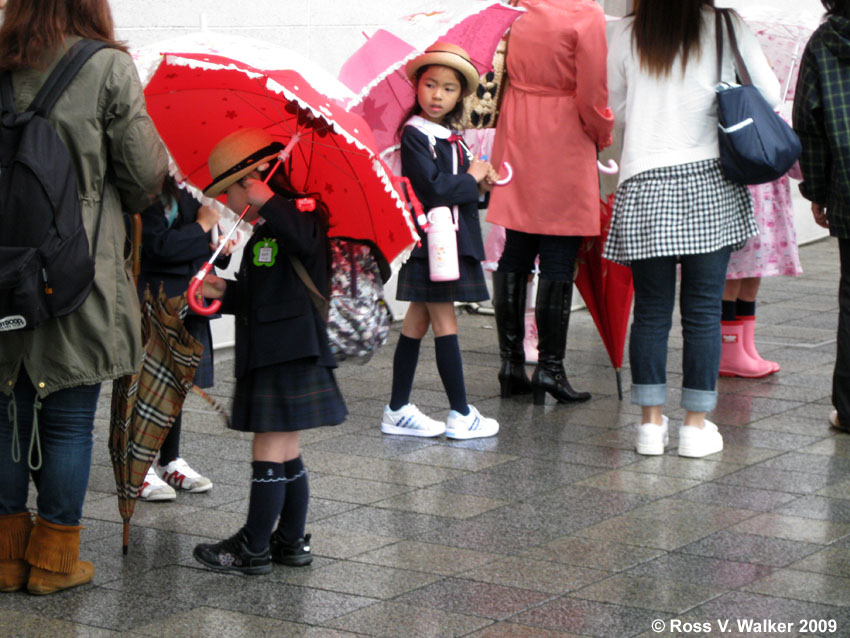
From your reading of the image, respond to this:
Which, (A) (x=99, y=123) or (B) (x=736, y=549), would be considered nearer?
(A) (x=99, y=123)

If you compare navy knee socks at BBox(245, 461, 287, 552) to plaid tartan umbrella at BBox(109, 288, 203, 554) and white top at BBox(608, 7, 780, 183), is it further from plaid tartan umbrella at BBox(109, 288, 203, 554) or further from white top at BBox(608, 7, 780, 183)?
white top at BBox(608, 7, 780, 183)

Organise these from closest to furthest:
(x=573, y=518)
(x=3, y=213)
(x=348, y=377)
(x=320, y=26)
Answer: (x=3, y=213) < (x=573, y=518) < (x=348, y=377) < (x=320, y=26)

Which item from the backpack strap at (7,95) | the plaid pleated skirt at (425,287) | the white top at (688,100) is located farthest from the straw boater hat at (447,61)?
the backpack strap at (7,95)

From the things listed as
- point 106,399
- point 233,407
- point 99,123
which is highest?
point 99,123

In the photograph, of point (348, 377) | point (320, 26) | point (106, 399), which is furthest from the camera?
point (320, 26)

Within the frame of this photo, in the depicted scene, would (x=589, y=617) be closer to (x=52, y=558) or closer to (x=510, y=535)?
(x=510, y=535)

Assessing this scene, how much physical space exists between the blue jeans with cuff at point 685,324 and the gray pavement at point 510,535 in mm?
298

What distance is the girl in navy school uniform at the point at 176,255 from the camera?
189 inches

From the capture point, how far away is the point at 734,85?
17.7 feet

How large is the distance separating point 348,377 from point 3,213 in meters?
3.70

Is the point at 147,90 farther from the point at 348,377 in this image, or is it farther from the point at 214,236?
the point at 348,377

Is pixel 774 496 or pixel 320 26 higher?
pixel 320 26

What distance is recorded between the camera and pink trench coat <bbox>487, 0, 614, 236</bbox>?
6.43m

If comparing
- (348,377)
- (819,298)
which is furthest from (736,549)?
(819,298)
